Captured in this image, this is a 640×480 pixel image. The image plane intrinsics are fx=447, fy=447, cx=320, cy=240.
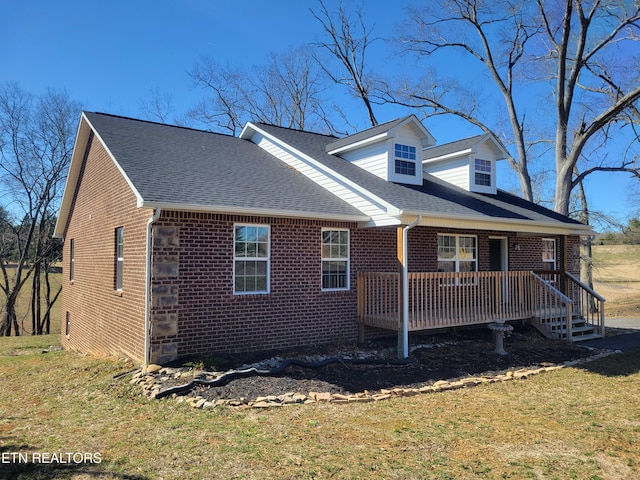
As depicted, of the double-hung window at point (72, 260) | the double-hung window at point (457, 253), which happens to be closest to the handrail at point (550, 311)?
the double-hung window at point (457, 253)

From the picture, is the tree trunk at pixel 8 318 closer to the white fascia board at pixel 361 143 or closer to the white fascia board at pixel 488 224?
the white fascia board at pixel 361 143

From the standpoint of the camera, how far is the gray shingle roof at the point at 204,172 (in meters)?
8.66

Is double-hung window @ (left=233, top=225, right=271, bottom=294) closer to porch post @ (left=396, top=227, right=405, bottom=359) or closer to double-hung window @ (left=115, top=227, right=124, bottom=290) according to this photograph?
porch post @ (left=396, top=227, right=405, bottom=359)

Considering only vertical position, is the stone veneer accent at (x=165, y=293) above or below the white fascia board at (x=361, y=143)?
below

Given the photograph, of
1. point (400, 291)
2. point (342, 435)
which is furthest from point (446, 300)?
point (342, 435)

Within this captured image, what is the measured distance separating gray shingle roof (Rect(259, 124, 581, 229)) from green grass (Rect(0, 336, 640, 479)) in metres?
4.45

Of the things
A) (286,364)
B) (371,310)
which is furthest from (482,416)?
(371,310)

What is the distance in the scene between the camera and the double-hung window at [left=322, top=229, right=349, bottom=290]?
10.4 m

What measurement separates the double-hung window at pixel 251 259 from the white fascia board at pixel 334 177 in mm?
2517

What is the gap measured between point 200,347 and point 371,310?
158 inches

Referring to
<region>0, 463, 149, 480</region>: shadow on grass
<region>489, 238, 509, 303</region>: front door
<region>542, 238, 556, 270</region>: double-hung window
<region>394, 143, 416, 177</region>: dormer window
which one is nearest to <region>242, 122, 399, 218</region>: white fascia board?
<region>394, 143, 416, 177</region>: dormer window

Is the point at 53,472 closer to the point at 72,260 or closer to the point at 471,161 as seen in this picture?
the point at 72,260

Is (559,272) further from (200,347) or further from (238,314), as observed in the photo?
(200,347)

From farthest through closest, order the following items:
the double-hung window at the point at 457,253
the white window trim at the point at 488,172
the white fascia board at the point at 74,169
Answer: the white window trim at the point at 488,172
the white fascia board at the point at 74,169
the double-hung window at the point at 457,253
